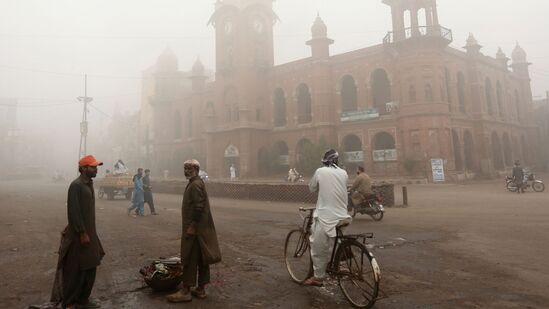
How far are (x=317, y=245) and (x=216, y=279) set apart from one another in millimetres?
1610

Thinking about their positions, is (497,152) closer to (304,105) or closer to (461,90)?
(461,90)

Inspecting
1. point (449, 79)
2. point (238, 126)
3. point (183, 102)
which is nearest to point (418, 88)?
point (449, 79)

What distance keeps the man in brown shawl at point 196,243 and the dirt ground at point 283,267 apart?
21 centimetres

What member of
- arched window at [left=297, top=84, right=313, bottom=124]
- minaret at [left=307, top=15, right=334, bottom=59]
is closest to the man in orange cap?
minaret at [left=307, top=15, right=334, bottom=59]

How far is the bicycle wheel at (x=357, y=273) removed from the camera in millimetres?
3782

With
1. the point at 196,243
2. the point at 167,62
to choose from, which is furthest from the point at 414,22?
the point at 167,62

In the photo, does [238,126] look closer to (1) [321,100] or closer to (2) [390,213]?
(1) [321,100]

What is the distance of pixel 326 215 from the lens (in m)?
4.38

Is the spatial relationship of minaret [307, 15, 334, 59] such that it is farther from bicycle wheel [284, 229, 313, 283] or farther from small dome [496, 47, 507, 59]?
bicycle wheel [284, 229, 313, 283]

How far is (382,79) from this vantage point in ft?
109

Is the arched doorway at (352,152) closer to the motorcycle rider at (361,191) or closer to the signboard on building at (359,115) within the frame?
the signboard on building at (359,115)

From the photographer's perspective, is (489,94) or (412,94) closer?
(412,94)

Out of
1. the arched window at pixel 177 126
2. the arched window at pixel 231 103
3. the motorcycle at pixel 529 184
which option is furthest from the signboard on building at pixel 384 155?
the arched window at pixel 177 126

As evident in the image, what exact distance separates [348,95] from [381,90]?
2.99 metres
